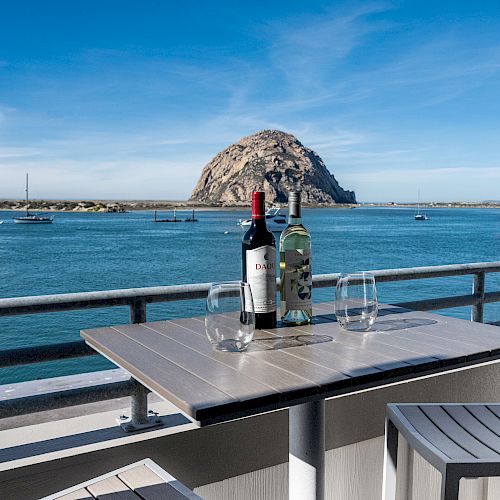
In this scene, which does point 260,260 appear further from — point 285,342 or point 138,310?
point 138,310

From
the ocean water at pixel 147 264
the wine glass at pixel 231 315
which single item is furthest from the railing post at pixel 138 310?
the ocean water at pixel 147 264

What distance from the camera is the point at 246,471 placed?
6.49 feet

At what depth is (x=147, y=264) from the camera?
1655 inches

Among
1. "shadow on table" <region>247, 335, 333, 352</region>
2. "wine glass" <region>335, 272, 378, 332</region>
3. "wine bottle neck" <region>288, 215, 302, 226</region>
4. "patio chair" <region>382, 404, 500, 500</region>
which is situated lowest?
"patio chair" <region>382, 404, 500, 500</region>

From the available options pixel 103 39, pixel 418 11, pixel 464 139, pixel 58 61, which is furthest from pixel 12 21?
pixel 464 139

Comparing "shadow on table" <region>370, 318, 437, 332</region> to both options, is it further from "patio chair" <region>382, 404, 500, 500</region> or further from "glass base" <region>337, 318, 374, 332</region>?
"patio chair" <region>382, 404, 500, 500</region>

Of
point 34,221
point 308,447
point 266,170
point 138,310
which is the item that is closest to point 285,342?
point 308,447

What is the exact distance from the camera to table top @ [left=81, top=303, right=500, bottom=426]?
1062mm

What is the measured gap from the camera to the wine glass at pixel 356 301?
156 centimetres

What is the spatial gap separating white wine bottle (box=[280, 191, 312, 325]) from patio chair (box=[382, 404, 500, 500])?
414mm

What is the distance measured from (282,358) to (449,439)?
1.68 feet

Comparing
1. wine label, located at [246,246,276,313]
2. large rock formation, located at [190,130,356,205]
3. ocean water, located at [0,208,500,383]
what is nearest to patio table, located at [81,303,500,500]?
wine label, located at [246,246,276,313]

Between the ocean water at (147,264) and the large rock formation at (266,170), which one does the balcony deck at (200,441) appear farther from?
the large rock formation at (266,170)

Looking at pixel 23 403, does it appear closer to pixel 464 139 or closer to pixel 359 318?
pixel 359 318
